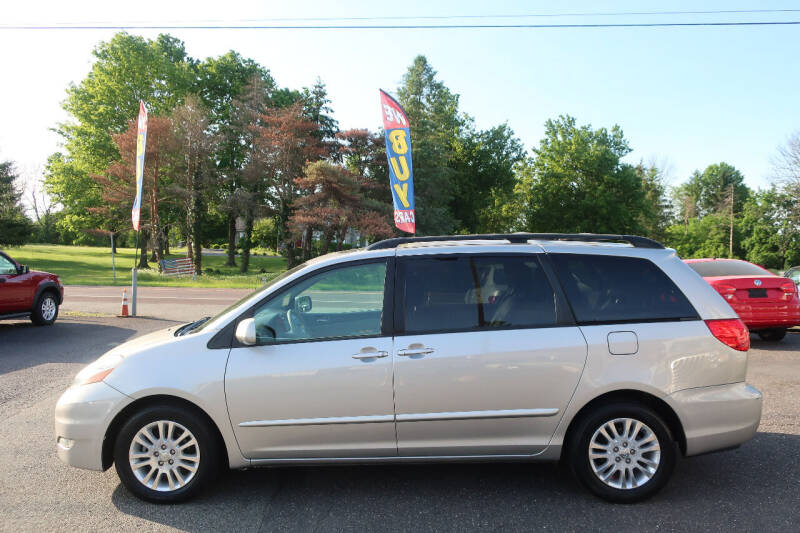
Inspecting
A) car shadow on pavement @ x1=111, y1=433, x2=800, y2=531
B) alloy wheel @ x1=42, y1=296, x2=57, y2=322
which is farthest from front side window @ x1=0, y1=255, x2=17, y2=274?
car shadow on pavement @ x1=111, y1=433, x2=800, y2=531

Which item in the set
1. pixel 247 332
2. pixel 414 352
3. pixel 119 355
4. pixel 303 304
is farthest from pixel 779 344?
pixel 119 355

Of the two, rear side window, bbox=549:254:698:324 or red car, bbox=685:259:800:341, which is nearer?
rear side window, bbox=549:254:698:324

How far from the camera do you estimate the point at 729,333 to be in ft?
12.8

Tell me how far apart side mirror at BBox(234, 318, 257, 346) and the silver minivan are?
10mm

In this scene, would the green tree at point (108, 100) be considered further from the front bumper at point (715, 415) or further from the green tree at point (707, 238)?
the green tree at point (707, 238)

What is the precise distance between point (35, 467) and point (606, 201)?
51.8 metres

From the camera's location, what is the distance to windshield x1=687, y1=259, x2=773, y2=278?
33.2 feet

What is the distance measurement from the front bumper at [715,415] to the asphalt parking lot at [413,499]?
383mm

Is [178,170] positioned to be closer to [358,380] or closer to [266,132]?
[266,132]

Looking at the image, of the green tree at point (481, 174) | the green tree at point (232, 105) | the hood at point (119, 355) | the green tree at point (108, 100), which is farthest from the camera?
the green tree at point (481, 174)

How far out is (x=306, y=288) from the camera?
404cm

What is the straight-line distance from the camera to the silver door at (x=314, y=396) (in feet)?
12.0

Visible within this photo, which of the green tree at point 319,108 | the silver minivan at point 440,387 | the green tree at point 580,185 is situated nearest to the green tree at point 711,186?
the green tree at point 580,185

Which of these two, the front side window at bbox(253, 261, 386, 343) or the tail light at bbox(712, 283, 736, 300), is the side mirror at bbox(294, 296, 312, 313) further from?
the tail light at bbox(712, 283, 736, 300)
